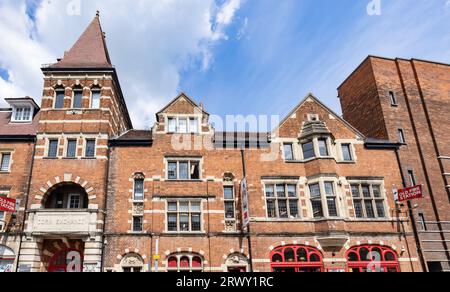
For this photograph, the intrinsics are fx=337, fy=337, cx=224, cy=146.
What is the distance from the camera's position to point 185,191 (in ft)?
73.3

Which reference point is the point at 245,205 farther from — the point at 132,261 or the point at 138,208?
the point at 132,261

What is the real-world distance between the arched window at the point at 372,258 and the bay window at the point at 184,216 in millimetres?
9921

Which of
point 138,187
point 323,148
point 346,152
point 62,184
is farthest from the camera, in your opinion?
point 346,152

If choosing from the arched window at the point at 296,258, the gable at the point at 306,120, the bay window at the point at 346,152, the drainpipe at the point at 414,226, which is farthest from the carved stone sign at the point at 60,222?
the drainpipe at the point at 414,226

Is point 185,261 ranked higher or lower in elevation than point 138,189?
lower

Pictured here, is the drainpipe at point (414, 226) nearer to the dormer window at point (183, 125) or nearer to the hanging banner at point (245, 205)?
the hanging banner at point (245, 205)

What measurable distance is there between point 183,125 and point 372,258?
50.6 ft

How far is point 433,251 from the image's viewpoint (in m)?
22.5

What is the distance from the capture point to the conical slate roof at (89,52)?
25031 millimetres

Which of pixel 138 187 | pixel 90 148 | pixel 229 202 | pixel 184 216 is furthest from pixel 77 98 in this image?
pixel 229 202

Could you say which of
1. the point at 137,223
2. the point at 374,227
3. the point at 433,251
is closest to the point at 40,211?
the point at 137,223
